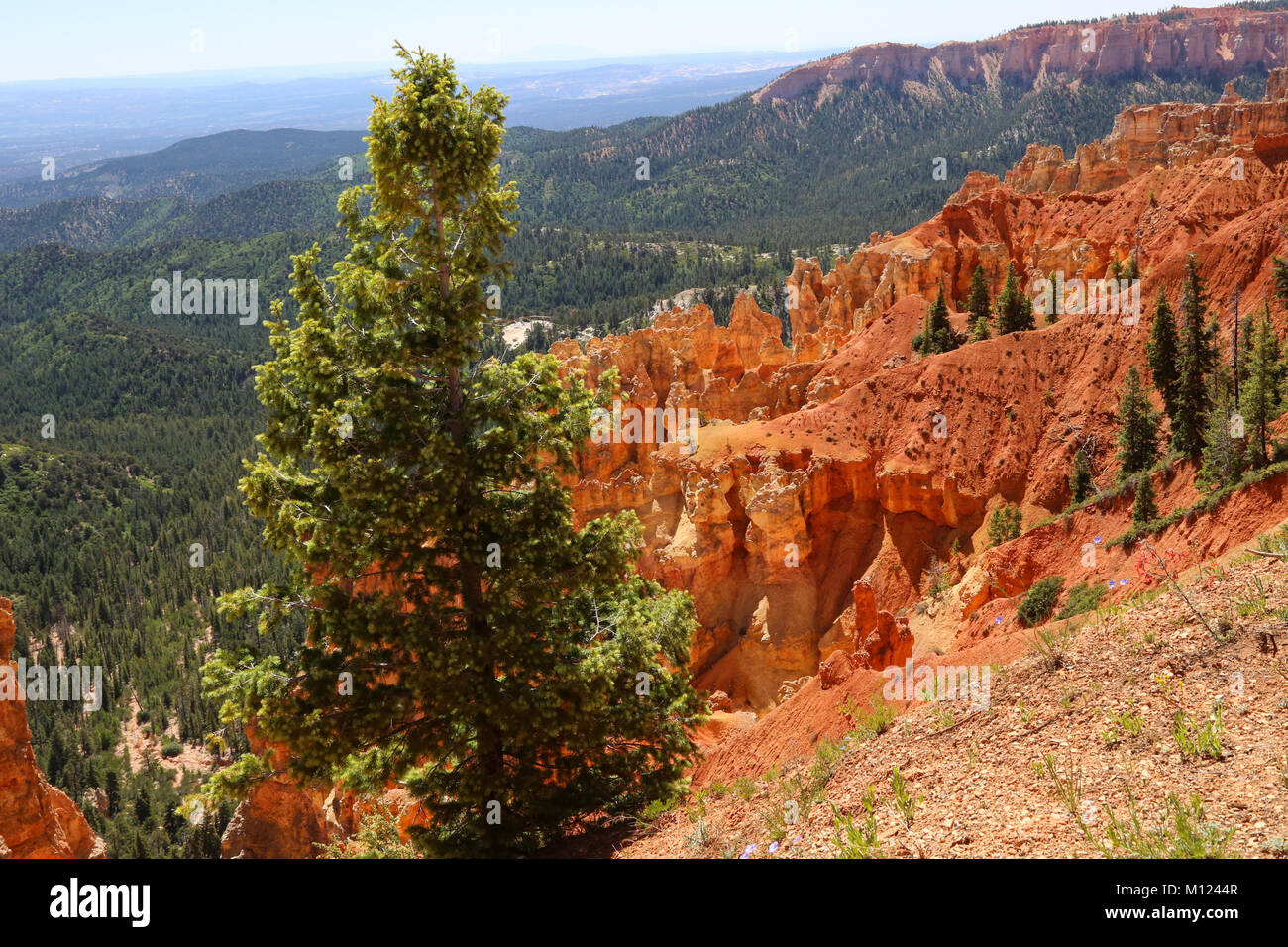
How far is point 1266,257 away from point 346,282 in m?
32.2

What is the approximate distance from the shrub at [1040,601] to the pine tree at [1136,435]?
24.0ft

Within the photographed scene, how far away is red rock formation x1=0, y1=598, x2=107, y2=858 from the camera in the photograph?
680 inches

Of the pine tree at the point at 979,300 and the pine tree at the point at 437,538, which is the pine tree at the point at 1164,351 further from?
the pine tree at the point at 437,538

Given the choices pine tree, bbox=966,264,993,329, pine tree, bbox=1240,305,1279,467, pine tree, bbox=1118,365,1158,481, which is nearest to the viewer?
pine tree, bbox=1240,305,1279,467

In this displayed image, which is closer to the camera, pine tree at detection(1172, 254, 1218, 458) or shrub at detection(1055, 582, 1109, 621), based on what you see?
shrub at detection(1055, 582, 1109, 621)

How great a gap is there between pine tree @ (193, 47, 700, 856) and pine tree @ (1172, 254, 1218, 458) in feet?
60.3

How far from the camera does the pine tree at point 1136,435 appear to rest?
26.4 metres

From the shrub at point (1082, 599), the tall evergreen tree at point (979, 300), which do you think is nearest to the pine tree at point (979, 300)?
the tall evergreen tree at point (979, 300)

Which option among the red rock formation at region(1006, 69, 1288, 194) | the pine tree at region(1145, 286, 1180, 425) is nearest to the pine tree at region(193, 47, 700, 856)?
the pine tree at region(1145, 286, 1180, 425)

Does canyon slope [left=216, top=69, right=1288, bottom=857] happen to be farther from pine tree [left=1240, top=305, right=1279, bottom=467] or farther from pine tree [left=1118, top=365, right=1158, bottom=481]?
pine tree [left=1240, top=305, right=1279, bottom=467]

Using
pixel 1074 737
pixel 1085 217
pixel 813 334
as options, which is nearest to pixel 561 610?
pixel 1074 737
